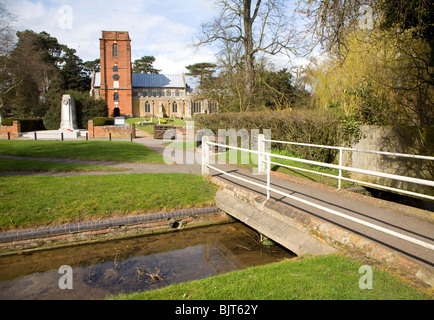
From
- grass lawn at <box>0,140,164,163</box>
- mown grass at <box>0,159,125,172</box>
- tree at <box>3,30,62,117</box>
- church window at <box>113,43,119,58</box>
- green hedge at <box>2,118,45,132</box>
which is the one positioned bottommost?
mown grass at <box>0,159,125,172</box>

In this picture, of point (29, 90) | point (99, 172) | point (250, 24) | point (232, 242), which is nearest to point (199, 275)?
point (232, 242)

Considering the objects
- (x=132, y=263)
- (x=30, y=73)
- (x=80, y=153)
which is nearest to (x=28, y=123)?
(x=30, y=73)

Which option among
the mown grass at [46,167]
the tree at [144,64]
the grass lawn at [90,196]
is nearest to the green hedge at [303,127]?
the grass lawn at [90,196]

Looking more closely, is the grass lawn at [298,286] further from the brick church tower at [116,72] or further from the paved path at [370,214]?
the brick church tower at [116,72]

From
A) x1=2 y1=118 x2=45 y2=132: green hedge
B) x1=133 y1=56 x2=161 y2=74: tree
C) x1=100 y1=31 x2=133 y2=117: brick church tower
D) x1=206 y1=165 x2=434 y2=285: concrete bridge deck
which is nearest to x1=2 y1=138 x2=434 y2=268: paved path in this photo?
x1=206 y1=165 x2=434 y2=285: concrete bridge deck

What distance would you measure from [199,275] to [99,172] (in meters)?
6.54

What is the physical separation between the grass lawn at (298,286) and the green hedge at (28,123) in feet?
109

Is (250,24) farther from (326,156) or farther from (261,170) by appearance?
(261,170)

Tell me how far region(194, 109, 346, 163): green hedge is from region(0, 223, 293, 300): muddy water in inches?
223

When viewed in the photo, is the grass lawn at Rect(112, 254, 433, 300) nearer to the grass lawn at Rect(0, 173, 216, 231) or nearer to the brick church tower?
the grass lawn at Rect(0, 173, 216, 231)

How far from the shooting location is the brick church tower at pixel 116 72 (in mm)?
60469

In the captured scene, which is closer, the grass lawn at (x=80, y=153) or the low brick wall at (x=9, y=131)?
the grass lawn at (x=80, y=153)

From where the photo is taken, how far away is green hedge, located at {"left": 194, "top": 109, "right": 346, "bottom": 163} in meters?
10.7

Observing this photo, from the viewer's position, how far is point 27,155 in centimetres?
A: 1365
